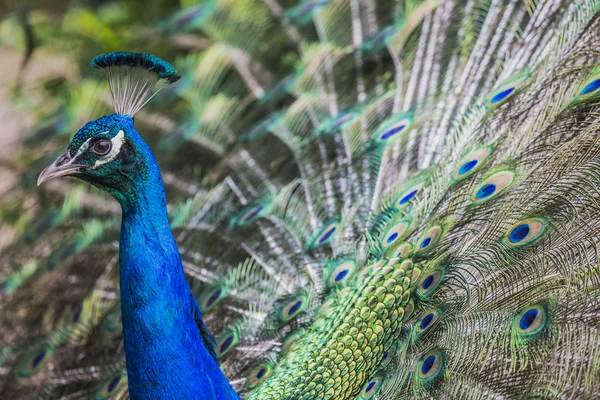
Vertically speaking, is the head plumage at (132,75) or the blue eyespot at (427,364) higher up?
the head plumage at (132,75)

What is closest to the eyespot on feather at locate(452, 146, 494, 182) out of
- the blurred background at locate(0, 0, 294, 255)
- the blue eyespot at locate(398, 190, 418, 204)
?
the blue eyespot at locate(398, 190, 418, 204)

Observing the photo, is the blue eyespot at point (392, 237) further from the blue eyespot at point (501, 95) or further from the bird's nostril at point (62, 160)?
the bird's nostril at point (62, 160)

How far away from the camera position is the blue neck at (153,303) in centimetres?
142

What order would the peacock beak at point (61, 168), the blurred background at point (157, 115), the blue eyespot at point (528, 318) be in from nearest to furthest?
the peacock beak at point (61, 168)
the blue eyespot at point (528, 318)
the blurred background at point (157, 115)

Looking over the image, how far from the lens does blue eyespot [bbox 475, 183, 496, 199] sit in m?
1.66

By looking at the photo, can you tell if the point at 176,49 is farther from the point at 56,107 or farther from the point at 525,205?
the point at 525,205

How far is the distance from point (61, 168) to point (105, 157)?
0.08 m

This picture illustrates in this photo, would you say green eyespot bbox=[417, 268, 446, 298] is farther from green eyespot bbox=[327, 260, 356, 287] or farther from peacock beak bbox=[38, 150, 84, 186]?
peacock beak bbox=[38, 150, 84, 186]

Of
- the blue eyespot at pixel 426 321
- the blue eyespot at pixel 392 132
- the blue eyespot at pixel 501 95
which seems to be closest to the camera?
the blue eyespot at pixel 426 321

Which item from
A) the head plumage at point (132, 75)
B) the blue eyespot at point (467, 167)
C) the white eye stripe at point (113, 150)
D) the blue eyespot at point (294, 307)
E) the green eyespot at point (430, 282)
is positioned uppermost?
the head plumage at point (132, 75)

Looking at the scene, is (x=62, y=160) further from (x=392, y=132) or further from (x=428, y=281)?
(x=392, y=132)

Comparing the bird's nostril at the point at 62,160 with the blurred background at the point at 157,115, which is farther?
the blurred background at the point at 157,115

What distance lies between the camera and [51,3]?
4.86m

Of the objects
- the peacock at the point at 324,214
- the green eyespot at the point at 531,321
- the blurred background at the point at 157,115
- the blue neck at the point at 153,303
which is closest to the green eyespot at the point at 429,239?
the peacock at the point at 324,214
